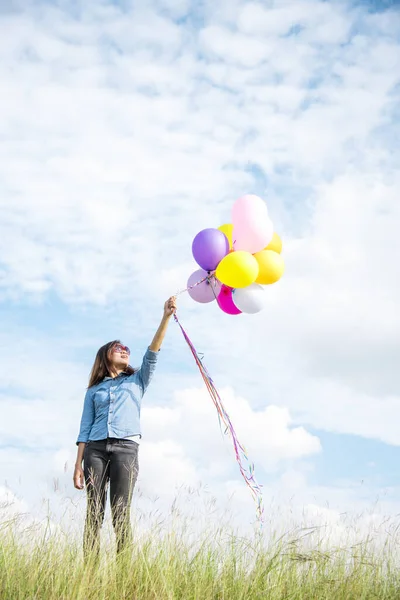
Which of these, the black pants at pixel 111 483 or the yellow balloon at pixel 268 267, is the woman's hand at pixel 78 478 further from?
the yellow balloon at pixel 268 267

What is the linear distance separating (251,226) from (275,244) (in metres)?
0.40

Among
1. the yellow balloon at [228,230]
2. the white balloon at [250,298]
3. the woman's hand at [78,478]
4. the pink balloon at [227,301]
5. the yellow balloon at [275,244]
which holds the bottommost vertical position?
the woman's hand at [78,478]

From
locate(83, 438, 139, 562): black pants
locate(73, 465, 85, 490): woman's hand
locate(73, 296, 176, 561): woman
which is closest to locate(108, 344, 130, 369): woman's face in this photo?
locate(73, 296, 176, 561): woman

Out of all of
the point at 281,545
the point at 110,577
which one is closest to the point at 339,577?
the point at 281,545

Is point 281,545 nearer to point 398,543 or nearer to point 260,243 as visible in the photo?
point 398,543

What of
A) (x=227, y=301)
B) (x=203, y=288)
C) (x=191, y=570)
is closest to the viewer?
(x=191, y=570)

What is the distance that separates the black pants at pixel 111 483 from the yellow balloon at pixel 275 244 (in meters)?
1.96

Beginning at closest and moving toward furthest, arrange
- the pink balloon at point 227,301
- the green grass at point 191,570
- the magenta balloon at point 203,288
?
the green grass at point 191,570
the magenta balloon at point 203,288
the pink balloon at point 227,301

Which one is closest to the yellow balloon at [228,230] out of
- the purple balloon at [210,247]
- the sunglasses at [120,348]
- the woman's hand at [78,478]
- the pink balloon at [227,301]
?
the purple balloon at [210,247]

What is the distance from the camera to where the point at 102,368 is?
510cm

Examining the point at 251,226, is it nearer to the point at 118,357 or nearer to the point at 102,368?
the point at 118,357

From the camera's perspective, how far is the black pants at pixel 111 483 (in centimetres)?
450

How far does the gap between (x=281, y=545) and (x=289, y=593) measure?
389 millimetres

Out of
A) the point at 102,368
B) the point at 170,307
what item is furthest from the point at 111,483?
the point at 170,307
